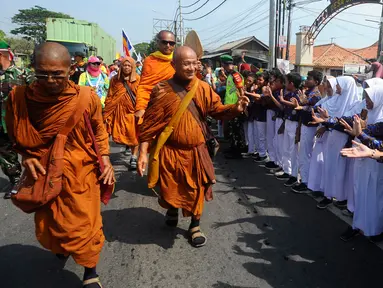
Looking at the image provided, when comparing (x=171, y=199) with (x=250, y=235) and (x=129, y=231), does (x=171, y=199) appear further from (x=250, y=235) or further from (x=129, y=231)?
(x=250, y=235)

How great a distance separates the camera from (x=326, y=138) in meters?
4.64

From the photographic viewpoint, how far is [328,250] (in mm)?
3430

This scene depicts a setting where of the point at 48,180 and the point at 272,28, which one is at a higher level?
the point at 272,28

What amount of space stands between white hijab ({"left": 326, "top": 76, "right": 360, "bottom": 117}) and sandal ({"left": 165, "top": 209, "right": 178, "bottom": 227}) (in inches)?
93.4

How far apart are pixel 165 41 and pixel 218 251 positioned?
2.83 meters

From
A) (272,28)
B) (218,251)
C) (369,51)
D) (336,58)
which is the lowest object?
(218,251)

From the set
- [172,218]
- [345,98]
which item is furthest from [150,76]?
[345,98]

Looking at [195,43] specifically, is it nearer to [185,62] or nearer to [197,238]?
[185,62]

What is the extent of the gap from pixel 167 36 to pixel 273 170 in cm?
316

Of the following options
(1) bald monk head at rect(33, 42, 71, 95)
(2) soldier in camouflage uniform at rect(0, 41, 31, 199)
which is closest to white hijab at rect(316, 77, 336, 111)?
(1) bald monk head at rect(33, 42, 71, 95)

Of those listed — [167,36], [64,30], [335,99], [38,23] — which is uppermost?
[38,23]

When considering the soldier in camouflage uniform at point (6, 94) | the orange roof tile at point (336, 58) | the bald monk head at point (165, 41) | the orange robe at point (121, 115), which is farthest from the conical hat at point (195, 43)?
the orange roof tile at point (336, 58)

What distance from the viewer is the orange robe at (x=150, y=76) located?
178 inches

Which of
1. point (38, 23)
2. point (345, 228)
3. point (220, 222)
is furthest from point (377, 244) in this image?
point (38, 23)
